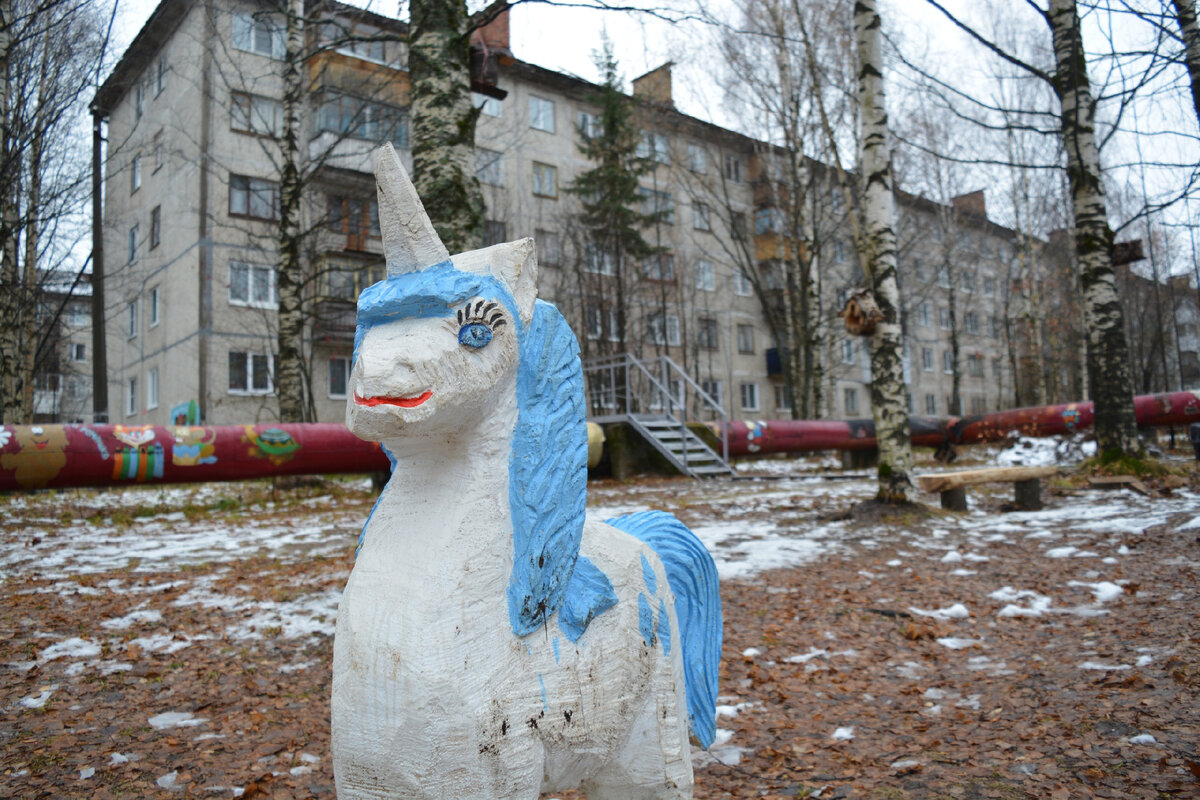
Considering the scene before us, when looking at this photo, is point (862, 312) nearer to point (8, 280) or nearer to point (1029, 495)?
point (1029, 495)

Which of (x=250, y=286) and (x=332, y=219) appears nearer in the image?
(x=332, y=219)

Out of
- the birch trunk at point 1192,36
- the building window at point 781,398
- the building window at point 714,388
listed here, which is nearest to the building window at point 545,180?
the building window at point 714,388

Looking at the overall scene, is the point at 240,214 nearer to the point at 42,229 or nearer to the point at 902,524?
the point at 42,229

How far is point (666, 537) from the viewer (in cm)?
205

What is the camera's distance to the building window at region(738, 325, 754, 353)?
28.4m

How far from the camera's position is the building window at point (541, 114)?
938 inches

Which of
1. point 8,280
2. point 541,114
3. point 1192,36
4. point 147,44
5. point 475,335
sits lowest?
point 475,335

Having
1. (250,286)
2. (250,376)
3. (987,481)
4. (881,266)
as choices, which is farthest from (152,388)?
(987,481)

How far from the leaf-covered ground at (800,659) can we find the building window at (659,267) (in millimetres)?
15642

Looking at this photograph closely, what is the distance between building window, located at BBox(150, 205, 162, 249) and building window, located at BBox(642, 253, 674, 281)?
43.1 ft

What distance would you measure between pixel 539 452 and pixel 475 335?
0.27 meters

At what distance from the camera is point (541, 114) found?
79.3 ft

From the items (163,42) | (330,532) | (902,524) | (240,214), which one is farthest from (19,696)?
(163,42)

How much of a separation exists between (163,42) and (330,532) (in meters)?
15.9
